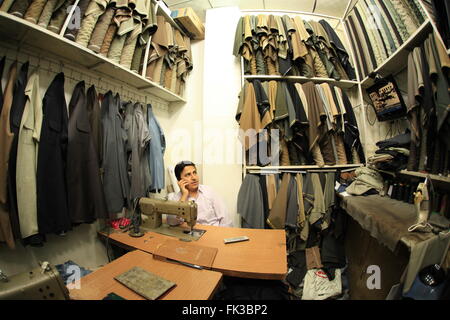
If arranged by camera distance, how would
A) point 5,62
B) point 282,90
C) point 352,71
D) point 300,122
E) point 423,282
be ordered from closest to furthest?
point 423,282 < point 5,62 < point 300,122 < point 282,90 < point 352,71

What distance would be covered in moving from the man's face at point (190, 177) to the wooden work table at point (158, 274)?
71cm

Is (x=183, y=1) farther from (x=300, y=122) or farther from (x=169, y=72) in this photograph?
(x=300, y=122)

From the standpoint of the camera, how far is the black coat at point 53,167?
87cm

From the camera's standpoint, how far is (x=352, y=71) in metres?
1.83

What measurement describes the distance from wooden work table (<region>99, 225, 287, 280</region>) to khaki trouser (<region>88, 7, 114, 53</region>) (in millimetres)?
1270

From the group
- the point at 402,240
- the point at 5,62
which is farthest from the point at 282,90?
the point at 5,62

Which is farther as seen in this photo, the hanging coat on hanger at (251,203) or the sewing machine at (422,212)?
the hanging coat on hanger at (251,203)

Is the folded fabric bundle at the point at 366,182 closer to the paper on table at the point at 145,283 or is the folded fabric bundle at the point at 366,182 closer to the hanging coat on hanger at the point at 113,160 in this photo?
the paper on table at the point at 145,283

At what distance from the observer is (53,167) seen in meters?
0.92

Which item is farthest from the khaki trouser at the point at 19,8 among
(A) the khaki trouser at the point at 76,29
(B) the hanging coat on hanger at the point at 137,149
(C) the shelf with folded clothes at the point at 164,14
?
(C) the shelf with folded clothes at the point at 164,14

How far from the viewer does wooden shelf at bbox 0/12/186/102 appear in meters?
→ 0.83

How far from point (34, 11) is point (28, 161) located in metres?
0.78

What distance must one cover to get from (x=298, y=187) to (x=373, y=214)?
0.64m

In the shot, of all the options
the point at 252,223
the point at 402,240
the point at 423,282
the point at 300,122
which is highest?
the point at 300,122
